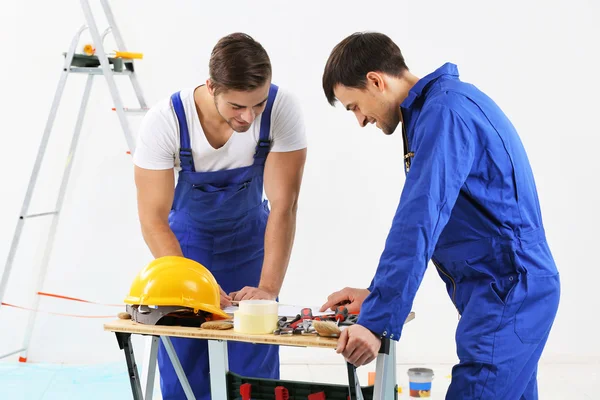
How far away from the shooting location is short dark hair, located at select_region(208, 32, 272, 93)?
2.16 metres

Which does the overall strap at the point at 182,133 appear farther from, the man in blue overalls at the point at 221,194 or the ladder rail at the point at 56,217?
the ladder rail at the point at 56,217

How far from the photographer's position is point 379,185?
4.40m

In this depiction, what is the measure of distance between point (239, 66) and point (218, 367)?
85 cm

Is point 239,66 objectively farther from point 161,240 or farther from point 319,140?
point 319,140

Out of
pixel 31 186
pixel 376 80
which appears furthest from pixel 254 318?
pixel 31 186


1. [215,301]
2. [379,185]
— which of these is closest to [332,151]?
[379,185]

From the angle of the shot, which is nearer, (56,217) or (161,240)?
(161,240)

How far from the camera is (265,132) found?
2.47 metres

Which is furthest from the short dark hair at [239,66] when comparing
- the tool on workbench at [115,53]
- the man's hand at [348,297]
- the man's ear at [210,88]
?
the tool on workbench at [115,53]

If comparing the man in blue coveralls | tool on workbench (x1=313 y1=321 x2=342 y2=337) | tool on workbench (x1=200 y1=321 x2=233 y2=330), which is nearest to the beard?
the man in blue coveralls

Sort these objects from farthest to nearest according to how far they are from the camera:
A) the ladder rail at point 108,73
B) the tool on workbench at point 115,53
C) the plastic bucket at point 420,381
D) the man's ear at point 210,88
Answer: the tool on workbench at point 115,53 < the ladder rail at point 108,73 < the plastic bucket at point 420,381 < the man's ear at point 210,88

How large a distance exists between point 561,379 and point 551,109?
1.51 metres

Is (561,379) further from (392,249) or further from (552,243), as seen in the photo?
(392,249)

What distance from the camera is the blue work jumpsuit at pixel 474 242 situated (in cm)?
167
